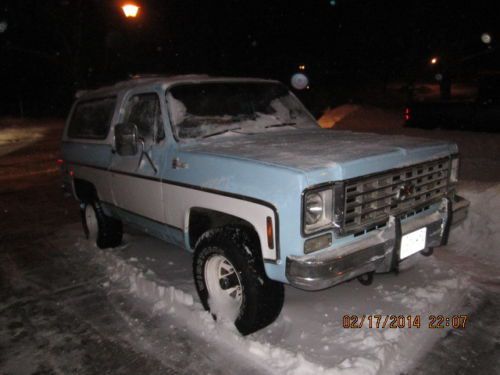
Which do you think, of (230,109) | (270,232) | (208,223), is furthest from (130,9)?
(270,232)

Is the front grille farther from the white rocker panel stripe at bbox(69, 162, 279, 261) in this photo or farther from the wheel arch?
the wheel arch

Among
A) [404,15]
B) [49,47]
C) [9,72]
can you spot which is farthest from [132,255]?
[9,72]

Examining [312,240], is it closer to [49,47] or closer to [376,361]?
[376,361]

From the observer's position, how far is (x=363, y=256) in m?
3.12

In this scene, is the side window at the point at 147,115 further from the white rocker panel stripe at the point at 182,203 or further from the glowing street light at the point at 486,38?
the glowing street light at the point at 486,38

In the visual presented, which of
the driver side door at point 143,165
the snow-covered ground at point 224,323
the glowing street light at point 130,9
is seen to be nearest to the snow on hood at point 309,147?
the driver side door at point 143,165

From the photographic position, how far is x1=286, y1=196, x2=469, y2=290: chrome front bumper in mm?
2934

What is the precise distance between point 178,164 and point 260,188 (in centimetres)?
105

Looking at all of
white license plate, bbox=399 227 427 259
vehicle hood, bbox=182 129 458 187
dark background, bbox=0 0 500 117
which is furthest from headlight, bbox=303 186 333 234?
dark background, bbox=0 0 500 117

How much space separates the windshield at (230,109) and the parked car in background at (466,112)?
7.68 m

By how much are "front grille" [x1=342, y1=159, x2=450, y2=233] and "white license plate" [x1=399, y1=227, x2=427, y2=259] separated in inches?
7.3

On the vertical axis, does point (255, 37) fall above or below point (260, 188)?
above

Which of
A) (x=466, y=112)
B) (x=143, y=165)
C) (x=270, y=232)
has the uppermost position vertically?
(x=143, y=165)

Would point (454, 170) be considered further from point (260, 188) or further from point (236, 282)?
point (236, 282)
